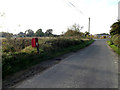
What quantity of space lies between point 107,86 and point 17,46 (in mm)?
7699

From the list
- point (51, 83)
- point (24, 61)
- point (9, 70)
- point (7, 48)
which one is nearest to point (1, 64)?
point (9, 70)

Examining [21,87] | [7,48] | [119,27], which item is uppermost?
[119,27]

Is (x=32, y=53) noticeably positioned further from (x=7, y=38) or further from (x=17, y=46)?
(x=7, y=38)

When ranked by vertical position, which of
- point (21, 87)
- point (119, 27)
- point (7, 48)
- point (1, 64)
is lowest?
point (21, 87)

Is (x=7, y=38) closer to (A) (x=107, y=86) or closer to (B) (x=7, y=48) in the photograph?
(B) (x=7, y=48)

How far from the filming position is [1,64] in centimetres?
515

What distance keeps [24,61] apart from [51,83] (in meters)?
3.36

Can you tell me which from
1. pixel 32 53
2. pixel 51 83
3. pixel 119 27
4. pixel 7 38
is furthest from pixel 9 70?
pixel 119 27

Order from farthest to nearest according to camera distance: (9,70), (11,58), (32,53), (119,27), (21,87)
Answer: (119,27), (32,53), (11,58), (9,70), (21,87)

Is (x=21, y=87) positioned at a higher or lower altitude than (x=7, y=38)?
lower

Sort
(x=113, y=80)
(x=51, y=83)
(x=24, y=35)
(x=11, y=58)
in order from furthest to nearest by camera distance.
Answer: (x=24, y=35)
(x=11, y=58)
(x=113, y=80)
(x=51, y=83)

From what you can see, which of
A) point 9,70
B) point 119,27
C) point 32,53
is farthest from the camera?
point 119,27

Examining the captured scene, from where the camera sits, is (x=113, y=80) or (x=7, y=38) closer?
(x=113, y=80)

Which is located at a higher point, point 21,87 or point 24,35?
point 24,35
